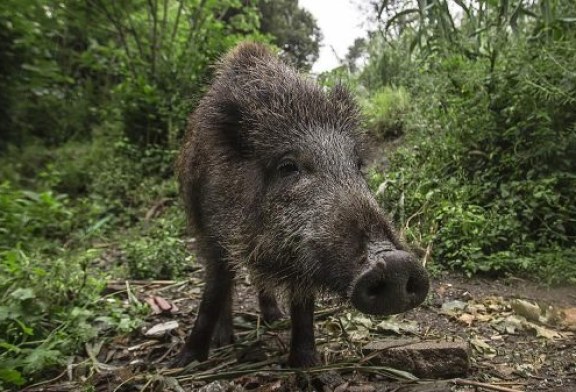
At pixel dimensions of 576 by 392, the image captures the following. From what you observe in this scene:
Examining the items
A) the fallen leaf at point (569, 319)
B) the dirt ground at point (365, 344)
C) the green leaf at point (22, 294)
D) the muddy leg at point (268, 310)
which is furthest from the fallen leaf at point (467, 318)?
the green leaf at point (22, 294)

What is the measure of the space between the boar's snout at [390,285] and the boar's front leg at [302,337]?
825 millimetres

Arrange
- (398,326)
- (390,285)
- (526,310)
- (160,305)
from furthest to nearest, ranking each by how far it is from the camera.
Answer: (160,305)
(526,310)
(398,326)
(390,285)

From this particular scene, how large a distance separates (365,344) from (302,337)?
43cm

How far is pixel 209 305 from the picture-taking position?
3.39m

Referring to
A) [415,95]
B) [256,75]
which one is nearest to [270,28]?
[415,95]

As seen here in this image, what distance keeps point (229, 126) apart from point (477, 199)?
2891mm

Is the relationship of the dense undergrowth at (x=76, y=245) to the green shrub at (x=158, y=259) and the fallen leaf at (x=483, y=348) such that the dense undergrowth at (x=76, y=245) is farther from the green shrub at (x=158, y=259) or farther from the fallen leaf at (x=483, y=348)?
the fallen leaf at (x=483, y=348)

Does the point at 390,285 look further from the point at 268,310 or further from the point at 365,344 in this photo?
the point at 268,310

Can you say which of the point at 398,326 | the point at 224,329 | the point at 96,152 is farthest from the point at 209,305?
the point at 96,152

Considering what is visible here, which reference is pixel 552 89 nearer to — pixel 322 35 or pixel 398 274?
pixel 398 274

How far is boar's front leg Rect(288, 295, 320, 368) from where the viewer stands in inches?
117

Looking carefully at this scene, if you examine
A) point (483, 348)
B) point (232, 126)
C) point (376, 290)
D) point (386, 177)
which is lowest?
point (483, 348)

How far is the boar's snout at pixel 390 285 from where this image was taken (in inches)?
82.2

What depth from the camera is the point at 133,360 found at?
11.6 ft
